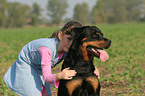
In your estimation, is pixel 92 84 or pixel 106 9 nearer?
pixel 92 84

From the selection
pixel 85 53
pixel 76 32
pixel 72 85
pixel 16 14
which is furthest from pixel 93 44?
pixel 16 14

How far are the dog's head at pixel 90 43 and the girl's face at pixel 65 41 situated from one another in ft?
0.63

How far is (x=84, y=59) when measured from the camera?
2.77m

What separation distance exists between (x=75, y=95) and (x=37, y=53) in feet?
3.14

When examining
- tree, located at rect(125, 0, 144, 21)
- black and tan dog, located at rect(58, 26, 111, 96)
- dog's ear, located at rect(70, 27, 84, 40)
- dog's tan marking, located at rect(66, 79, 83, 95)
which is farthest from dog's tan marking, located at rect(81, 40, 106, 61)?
tree, located at rect(125, 0, 144, 21)

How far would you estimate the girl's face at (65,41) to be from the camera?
297 cm

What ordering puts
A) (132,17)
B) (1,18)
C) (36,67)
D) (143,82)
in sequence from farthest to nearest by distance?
1. (132,17)
2. (1,18)
3. (143,82)
4. (36,67)

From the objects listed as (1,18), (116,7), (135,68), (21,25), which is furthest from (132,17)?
(135,68)

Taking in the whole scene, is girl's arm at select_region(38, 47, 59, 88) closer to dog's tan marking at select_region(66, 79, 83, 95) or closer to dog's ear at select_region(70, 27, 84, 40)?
dog's tan marking at select_region(66, 79, 83, 95)

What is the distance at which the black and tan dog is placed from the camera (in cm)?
268

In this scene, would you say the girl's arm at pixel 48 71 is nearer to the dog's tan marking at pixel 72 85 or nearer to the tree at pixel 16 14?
the dog's tan marking at pixel 72 85

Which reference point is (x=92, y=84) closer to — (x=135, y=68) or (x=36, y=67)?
(x=36, y=67)

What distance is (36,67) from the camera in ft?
11.5

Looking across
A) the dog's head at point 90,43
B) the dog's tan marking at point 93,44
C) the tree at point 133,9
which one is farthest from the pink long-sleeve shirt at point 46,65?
the tree at point 133,9
